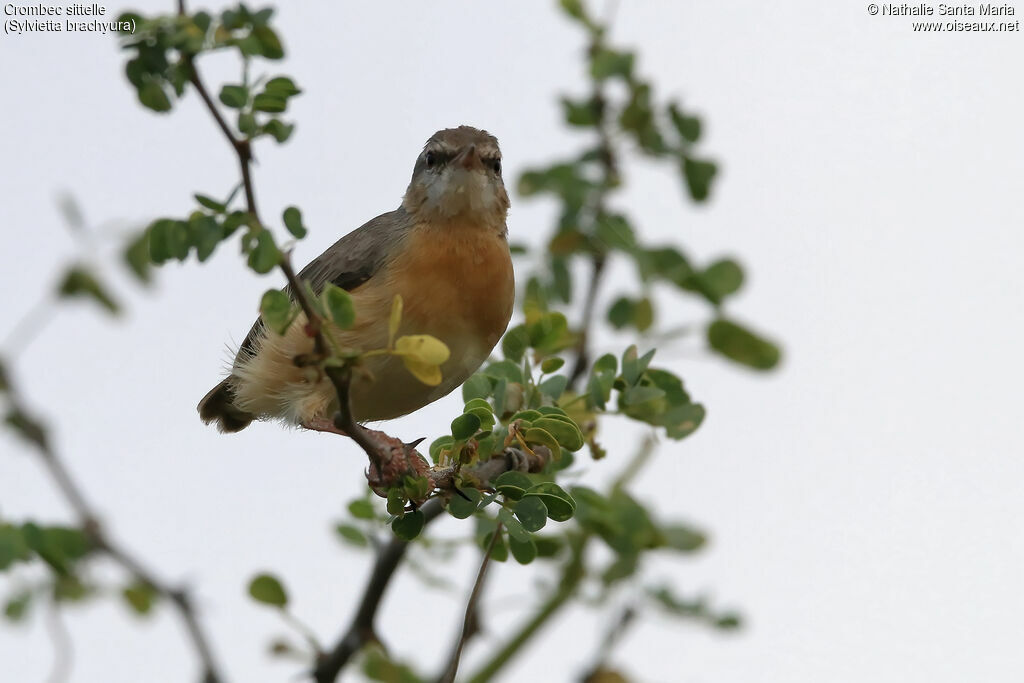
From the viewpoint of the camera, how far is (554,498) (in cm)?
385

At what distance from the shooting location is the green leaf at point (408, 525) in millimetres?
3852

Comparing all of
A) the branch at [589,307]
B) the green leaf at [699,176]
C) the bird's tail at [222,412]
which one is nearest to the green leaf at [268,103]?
the branch at [589,307]

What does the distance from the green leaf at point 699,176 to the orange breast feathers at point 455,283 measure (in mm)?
1005

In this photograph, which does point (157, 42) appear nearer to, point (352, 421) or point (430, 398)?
point (352, 421)

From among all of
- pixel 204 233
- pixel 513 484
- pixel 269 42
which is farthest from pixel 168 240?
pixel 513 484

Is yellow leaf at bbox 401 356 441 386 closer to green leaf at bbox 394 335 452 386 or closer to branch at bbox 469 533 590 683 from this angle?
green leaf at bbox 394 335 452 386

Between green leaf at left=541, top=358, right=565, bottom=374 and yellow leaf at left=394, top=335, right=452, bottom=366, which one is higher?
yellow leaf at left=394, top=335, right=452, bottom=366

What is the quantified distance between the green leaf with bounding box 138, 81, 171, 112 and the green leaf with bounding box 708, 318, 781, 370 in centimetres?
239

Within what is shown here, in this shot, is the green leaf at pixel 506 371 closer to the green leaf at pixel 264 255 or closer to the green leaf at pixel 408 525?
the green leaf at pixel 408 525

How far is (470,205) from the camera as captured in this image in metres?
5.82

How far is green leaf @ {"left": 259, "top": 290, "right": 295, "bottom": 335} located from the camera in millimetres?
3258

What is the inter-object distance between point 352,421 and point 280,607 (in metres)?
1.33

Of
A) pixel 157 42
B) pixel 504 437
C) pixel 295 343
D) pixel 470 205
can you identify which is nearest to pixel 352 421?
pixel 504 437

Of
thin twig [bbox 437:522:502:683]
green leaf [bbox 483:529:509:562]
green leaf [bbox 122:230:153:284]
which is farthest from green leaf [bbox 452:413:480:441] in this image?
green leaf [bbox 122:230:153:284]
